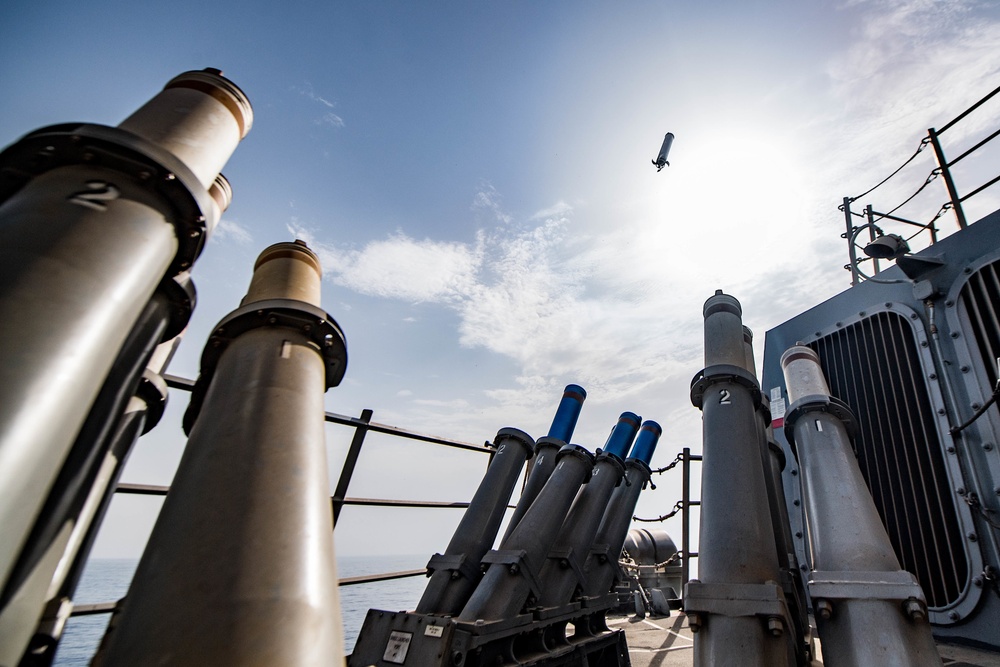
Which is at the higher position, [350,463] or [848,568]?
[350,463]

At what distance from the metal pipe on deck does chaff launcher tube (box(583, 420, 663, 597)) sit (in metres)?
4.34

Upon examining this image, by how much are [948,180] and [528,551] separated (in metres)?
4.52

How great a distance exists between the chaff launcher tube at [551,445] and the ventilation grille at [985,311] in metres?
3.29

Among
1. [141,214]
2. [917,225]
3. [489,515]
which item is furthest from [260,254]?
[917,225]

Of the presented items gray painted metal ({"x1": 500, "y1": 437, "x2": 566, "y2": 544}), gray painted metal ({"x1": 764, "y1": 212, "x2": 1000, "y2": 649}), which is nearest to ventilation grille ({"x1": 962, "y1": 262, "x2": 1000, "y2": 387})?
gray painted metal ({"x1": 764, "y1": 212, "x2": 1000, "y2": 649})

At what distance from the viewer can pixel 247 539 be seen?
0.92 m

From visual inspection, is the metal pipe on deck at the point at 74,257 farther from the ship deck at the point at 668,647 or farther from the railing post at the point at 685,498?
the railing post at the point at 685,498

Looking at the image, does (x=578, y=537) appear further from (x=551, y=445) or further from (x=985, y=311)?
(x=985, y=311)

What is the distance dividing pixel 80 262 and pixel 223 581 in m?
0.64

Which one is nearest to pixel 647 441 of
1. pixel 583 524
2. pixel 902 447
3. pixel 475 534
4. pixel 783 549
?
pixel 583 524

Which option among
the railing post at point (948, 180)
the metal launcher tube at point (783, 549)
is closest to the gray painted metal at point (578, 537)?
the metal launcher tube at point (783, 549)

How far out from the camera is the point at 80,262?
3.05ft

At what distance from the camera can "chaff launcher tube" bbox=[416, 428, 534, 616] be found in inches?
147

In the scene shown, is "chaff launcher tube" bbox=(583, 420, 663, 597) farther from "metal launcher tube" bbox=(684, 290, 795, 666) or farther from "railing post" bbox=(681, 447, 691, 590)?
"metal launcher tube" bbox=(684, 290, 795, 666)
